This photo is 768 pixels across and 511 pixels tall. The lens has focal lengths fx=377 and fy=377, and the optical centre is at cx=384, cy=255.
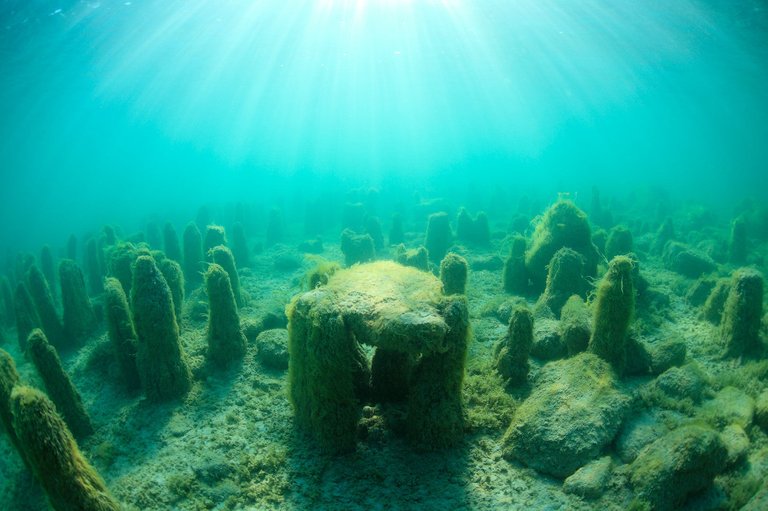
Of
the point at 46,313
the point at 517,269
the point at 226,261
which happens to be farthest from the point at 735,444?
the point at 46,313

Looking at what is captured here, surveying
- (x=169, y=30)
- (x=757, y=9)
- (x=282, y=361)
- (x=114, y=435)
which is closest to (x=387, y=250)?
(x=282, y=361)

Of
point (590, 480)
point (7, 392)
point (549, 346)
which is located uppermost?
point (7, 392)

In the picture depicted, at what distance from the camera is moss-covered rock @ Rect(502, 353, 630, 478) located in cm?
585

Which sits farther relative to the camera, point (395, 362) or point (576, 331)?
point (576, 331)

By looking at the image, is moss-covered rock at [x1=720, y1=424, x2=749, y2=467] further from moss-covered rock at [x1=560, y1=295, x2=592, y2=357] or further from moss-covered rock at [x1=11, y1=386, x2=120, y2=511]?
moss-covered rock at [x1=11, y1=386, x2=120, y2=511]

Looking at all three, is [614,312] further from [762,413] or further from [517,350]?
[762,413]

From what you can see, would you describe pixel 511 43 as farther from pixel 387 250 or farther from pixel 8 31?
pixel 8 31

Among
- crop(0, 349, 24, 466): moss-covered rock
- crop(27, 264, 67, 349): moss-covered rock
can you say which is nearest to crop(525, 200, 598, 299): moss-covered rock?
crop(0, 349, 24, 466): moss-covered rock

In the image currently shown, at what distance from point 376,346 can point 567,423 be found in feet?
11.2

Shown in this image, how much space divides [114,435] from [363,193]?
28445 mm

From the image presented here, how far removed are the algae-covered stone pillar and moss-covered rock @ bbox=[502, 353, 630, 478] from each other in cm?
105

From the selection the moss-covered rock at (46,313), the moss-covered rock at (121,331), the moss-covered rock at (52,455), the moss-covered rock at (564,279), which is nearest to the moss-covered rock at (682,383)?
the moss-covered rock at (564,279)

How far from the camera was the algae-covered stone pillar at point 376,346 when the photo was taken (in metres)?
5.43

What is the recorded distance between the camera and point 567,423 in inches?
242
